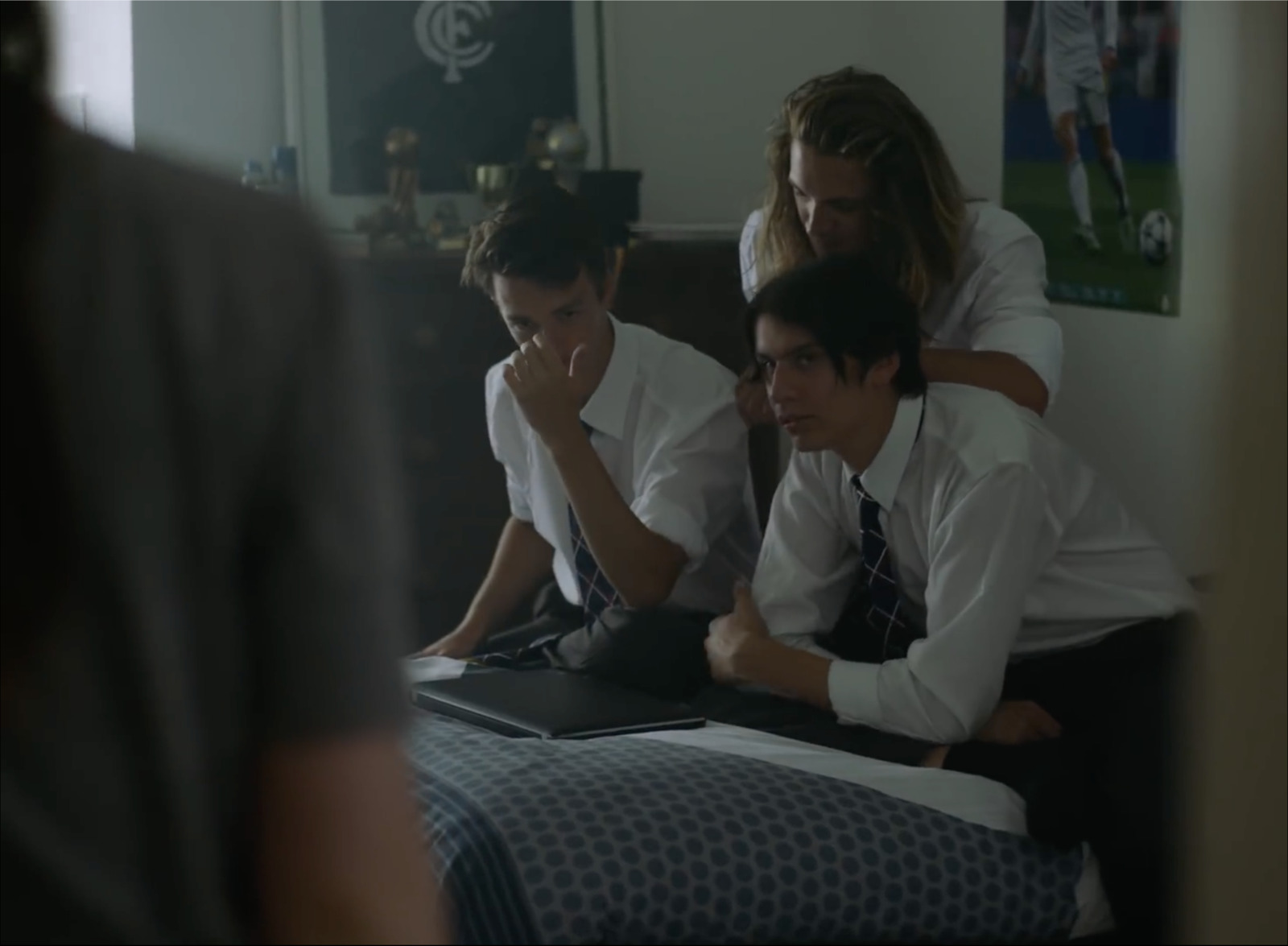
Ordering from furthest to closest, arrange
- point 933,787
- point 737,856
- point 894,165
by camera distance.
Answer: point 894,165, point 933,787, point 737,856

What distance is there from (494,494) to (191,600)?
2.87 m

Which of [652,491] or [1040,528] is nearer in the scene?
[1040,528]

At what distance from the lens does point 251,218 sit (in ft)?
1.39

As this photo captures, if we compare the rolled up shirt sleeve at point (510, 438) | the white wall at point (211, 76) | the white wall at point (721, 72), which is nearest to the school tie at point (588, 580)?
the rolled up shirt sleeve at point (510, 438)

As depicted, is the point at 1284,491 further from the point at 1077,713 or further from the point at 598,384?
the point at 598,384

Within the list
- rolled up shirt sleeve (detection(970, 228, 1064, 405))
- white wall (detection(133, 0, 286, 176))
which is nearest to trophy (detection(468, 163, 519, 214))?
white wall (detection(133, 0, 286, 176))

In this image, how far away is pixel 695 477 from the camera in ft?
7.77

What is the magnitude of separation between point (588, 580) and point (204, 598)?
2.00 m

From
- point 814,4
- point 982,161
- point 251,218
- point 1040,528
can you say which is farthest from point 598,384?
point 251,218

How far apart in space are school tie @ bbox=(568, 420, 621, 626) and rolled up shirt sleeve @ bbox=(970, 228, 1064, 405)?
559mm

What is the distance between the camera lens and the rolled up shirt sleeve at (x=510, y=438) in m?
2.55

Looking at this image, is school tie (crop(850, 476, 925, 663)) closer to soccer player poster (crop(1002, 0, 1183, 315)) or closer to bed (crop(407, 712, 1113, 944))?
bed (crop(407, 712, 1113, 944))

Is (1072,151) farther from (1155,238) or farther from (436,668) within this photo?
(436,668)

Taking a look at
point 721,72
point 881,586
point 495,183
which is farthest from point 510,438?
point 721,72
